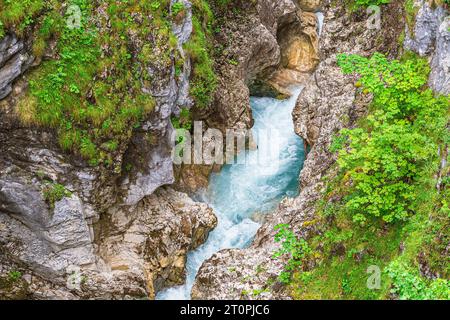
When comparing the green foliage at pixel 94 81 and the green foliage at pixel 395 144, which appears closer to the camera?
the green foliage at pixel 395 144

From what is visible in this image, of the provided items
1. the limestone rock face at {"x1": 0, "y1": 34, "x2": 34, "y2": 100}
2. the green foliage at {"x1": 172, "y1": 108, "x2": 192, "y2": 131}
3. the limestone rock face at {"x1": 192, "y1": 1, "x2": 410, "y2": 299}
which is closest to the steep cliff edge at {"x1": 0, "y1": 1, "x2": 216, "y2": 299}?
the limestone rock face at {"x1": 0, "y1": 34, "x2": 34, "y2": 100}

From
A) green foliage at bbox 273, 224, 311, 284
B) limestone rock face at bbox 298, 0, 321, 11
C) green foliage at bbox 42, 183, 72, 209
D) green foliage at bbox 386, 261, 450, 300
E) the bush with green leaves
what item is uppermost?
limestone rock face at bbox 298, 0, 321, 11

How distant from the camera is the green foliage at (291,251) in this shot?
12255 millimetres

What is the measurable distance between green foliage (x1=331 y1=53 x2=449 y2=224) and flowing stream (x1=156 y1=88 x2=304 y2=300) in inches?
239

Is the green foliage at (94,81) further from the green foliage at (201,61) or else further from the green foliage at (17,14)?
the green foliage at (201,61)

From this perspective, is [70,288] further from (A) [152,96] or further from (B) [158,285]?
(A) [152,96]

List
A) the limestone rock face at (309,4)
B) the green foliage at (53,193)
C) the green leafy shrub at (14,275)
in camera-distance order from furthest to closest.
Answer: the limestone rock face at (309,4) < the green leafy shrub at (14,275) < the green foliage at (53,193)

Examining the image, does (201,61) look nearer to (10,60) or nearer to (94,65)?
(94,65)

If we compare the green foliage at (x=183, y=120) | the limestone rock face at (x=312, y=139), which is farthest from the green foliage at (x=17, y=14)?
the limestone rock face at (x=312, y=139)

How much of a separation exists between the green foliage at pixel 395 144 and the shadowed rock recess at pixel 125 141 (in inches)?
20.8

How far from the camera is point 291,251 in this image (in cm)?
1255

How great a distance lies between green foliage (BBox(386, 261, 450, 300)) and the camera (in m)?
8.44

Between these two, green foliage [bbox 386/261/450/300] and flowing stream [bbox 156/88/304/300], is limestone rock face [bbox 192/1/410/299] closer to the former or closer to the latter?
flowing stream [bbox 156/88/304/300]
